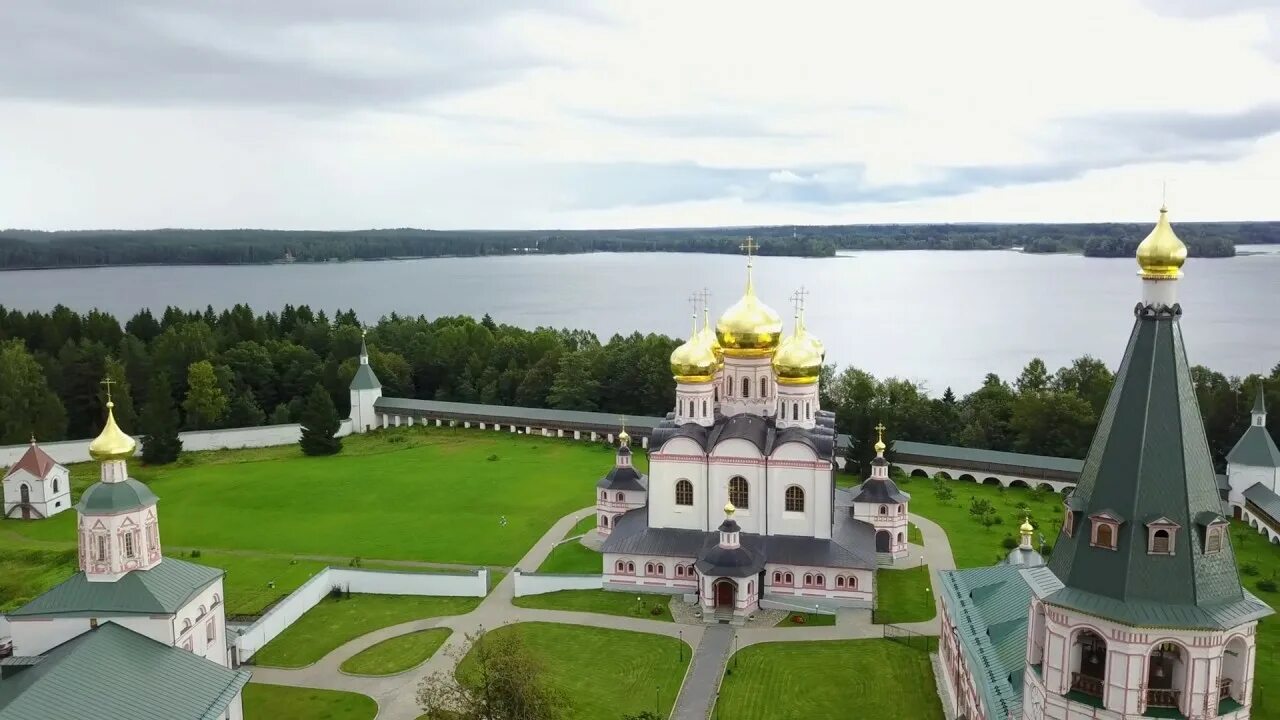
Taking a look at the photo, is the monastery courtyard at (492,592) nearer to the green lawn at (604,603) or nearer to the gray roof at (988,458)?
the green lawn at (604,603)

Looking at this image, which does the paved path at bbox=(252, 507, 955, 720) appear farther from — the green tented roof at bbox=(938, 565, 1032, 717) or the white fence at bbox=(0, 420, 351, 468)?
the white fence at bbox=(0, 420, 351, 468)

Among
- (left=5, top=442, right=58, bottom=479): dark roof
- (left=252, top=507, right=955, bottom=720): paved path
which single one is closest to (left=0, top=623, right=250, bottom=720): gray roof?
(left=252, top=507, right=955, bottom=720): paved path

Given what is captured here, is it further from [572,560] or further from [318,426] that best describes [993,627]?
[318,426]

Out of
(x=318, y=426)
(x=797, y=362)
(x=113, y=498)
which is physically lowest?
(x=318, y=426)

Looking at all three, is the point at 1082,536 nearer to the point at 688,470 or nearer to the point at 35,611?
the point at 688,470

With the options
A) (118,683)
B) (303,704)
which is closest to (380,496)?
(303,704)
